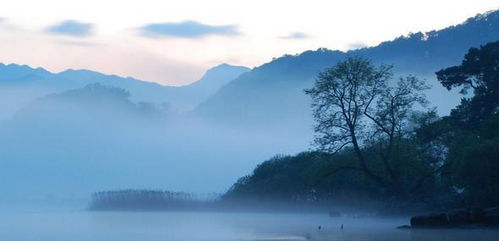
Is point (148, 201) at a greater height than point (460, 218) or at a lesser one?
greater

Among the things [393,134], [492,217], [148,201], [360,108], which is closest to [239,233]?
[492,217]

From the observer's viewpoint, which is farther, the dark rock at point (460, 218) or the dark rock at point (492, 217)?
the dark rock at point (460, 218)

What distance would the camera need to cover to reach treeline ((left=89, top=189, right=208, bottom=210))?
7394 centimetres

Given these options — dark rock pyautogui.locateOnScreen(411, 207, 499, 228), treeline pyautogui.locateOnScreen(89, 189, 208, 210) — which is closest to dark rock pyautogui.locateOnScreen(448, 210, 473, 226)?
dark rock pyautogui.locateOnScreen(411, 207, 499, 228)

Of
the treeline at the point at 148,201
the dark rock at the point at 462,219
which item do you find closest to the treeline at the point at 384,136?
the dark rock at the point at 462,219

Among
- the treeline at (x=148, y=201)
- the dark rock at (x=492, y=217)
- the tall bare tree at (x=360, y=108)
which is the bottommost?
the dark rock at (x=492, y=217)

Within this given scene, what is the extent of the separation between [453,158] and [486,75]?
17.3 metres

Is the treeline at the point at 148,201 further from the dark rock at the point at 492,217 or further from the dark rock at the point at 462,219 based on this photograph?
the dark rock at the point at 492,217

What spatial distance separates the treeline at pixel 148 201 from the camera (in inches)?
2911

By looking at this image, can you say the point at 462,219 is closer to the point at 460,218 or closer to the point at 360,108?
the point at 460,218

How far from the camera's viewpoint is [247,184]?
80.4 metres

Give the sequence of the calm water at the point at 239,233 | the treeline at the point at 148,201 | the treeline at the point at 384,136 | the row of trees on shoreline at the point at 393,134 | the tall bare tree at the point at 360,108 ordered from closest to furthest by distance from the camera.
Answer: the calm water at the point at 239,233 < the row of trees on shoreline at the point at 393,134 < the treeline at the point at 384,136 < the tall bare tree at the point at 360,108 < the treeline at the point at 148,201

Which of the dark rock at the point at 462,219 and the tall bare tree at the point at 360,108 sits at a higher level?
the tall bare tree at the point at 360,108

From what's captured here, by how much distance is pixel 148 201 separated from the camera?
243 ft
